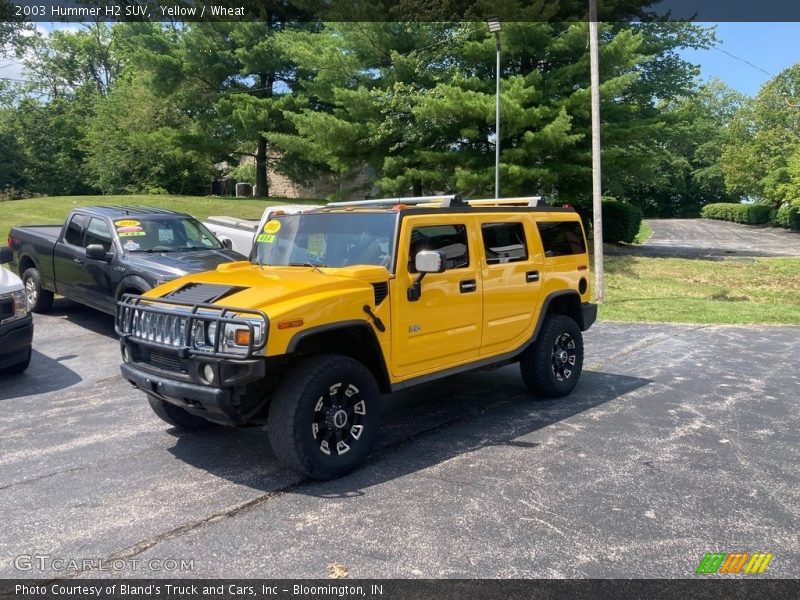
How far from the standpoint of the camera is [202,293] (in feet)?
15.2

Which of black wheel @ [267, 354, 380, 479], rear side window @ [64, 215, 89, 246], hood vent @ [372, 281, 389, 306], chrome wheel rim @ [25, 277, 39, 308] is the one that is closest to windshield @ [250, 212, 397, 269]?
hood vent @ [372, 281, 389, 306]

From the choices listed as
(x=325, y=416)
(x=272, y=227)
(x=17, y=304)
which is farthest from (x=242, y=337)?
(x=17, y=304)

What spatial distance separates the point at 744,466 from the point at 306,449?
10.4ft

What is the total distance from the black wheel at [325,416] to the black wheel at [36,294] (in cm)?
785

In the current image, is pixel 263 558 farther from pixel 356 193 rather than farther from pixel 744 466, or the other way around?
pixel 356 193

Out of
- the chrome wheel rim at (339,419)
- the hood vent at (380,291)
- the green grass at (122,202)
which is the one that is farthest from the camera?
the green grass at (122,202)

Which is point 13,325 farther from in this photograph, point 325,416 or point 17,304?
point 325,416

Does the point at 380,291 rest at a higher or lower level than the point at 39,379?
higher

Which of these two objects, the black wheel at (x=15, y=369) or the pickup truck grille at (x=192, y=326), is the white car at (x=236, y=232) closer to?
the black wheel at (x=15, y=369)

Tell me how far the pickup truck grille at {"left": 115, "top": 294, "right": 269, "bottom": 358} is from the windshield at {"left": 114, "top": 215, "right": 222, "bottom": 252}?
14.3 ft

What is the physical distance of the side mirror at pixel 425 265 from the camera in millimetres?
4773

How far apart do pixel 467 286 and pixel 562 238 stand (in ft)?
6.06

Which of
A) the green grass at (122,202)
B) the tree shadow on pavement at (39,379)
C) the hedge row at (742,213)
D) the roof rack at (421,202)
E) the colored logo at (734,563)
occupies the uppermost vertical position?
the hedge row at (742,213)

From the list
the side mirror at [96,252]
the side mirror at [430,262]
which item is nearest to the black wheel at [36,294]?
the side mirror at [96,252]
